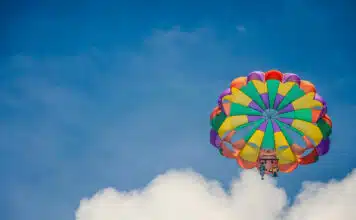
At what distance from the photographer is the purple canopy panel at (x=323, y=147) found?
83.1 feet

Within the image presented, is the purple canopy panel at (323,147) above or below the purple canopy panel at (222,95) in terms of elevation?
below

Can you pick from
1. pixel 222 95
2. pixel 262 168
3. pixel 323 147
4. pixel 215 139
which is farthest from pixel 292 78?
pixel 215 139

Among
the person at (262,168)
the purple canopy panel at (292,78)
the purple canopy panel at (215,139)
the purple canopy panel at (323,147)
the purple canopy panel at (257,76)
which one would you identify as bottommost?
the person at (262,168)

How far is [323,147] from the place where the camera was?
25.4 m

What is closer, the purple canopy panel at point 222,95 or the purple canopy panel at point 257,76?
the purple canopy panel at point 257,76

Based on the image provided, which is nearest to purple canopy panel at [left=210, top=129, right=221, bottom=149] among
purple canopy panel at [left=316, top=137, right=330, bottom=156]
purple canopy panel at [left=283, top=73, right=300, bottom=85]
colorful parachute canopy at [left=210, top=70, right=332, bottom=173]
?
colorful parachute canopy at [left=210, top=70, right=332, bottom=173]

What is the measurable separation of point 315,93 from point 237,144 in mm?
4824

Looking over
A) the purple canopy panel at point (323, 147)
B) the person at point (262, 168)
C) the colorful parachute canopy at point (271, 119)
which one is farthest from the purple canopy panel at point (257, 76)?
the purple canopy panel at point (323, 147)

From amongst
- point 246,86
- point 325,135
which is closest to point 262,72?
point 246,86

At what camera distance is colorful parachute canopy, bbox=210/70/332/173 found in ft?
82.4

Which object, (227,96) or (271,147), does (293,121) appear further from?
(227,96)

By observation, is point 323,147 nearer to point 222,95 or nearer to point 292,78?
point 292,78

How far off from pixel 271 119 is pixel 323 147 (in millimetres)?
3031

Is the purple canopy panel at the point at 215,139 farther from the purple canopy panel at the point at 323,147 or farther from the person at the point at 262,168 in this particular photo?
the purple canopy panel at the point at 323,147
